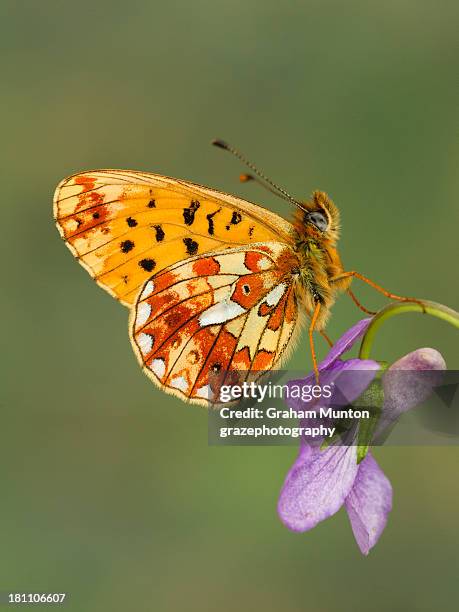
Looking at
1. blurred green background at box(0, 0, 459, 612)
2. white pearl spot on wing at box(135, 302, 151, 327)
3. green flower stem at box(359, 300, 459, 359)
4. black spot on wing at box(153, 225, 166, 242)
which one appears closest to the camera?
green flower stem at box(359, 300, 459, 359)

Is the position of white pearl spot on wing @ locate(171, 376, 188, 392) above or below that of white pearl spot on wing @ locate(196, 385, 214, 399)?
above

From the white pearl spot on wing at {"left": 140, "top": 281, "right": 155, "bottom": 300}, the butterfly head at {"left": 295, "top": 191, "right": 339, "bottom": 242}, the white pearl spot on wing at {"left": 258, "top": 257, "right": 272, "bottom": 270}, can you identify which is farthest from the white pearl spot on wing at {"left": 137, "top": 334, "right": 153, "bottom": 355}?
the butterfly head at {"left": 295, "top": 191, "right": 339, "bottom": 242}

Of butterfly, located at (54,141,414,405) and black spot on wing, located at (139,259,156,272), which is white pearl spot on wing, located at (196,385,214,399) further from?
black spot on wing, located at (139,259,156,272)

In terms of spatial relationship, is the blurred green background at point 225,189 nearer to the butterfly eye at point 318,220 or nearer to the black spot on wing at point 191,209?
the butterfly eye at point 318,220

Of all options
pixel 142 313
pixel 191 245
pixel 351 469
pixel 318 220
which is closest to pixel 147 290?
pixel 142 313

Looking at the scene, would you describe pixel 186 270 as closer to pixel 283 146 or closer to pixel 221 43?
pixel 283 146

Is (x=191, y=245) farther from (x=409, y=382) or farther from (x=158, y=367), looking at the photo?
(x=409, y=382)

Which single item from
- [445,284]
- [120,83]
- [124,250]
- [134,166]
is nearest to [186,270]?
[124,250]
